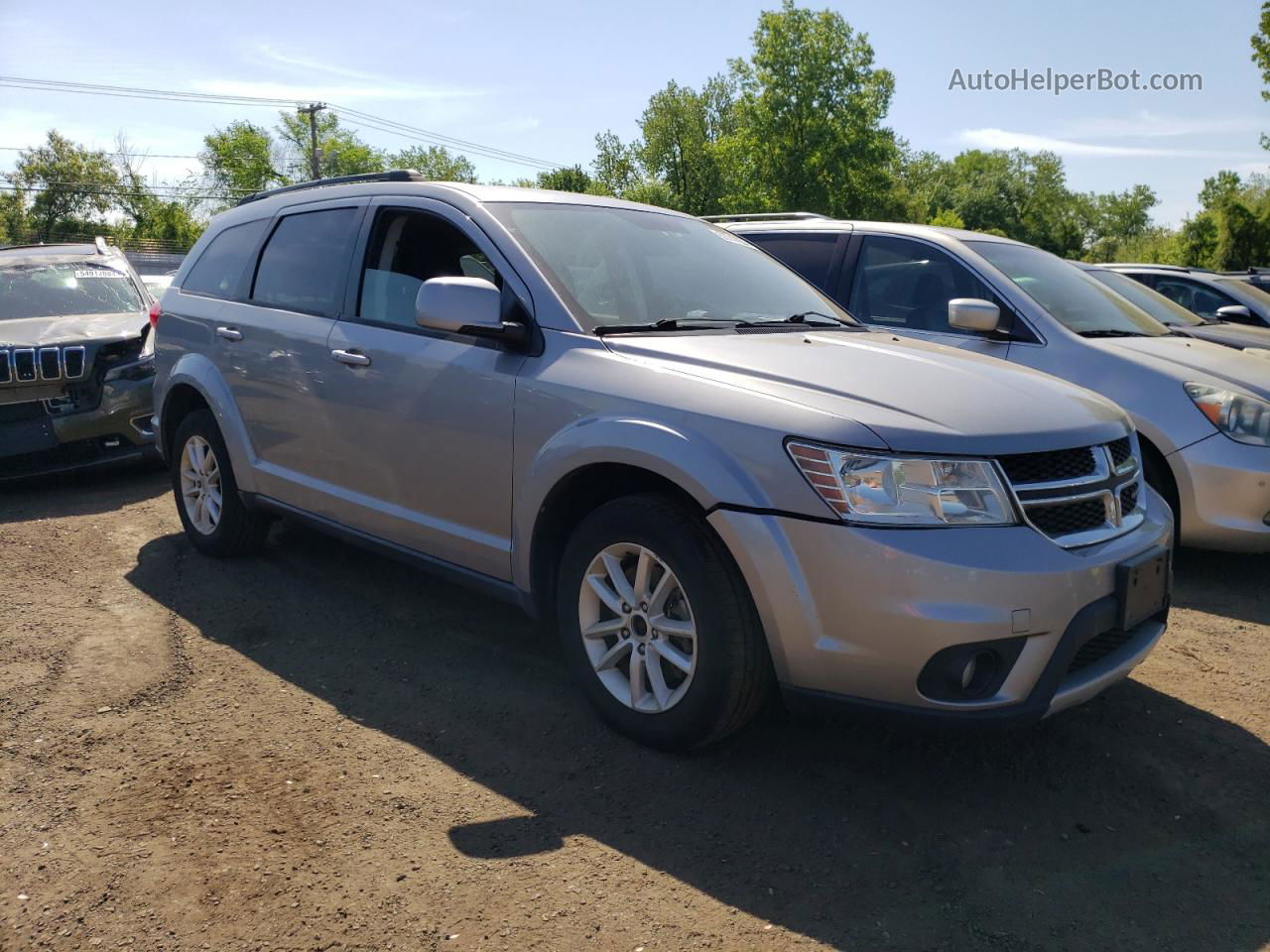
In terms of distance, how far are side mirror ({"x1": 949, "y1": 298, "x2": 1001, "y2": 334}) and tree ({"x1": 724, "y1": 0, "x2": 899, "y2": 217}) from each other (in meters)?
50.6

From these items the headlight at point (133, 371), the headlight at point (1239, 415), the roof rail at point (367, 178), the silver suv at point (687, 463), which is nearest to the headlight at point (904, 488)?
the silver suv at point (687, 463)

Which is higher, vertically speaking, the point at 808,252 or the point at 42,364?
the point at 808,252

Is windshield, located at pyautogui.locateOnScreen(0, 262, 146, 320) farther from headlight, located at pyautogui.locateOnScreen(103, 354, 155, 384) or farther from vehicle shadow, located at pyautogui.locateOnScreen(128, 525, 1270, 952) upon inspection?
vehicle shadow, located at pyautogui.locateOnScreen(128, 525, 1270, 952)

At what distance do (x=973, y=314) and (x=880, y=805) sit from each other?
3086mm

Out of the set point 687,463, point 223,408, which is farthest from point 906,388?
point 223,408

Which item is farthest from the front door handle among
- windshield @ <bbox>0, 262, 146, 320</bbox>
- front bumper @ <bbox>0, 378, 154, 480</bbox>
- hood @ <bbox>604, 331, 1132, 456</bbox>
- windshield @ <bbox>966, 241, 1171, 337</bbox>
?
windshield @ <bbox>0, 262, 146, 320</bbox>

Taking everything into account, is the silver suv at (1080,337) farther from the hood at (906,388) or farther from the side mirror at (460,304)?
the side mirror at (460,304)

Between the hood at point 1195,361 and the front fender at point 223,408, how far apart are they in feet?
14.2

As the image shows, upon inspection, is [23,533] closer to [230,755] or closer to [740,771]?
[230,755]

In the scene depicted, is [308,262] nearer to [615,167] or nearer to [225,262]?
[225,262]

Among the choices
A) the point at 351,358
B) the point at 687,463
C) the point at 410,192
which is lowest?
the point at 687,463

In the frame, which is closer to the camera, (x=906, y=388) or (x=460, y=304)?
(x=906, y=388)

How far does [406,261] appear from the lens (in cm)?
436

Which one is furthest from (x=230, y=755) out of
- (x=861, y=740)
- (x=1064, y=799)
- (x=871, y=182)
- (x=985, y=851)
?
(x=871, y=182)
